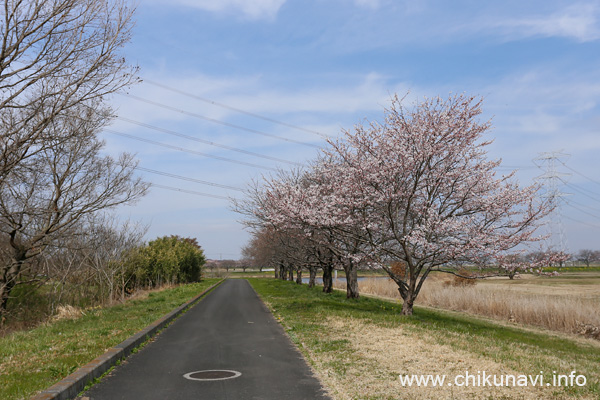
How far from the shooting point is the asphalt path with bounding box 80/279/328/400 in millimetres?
6172

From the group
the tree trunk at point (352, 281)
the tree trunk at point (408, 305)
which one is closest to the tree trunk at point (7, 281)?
the tree trunk at point (352, 281)

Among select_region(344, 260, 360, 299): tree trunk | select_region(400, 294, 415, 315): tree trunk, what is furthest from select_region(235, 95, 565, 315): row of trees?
select_region(344, 260, 360, 299): tree trunk

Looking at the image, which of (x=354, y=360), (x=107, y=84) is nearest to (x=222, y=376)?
(x=354, y=360)

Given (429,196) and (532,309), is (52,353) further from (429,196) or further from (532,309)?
(532,309)

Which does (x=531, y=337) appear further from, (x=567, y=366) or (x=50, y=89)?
(x=50, y=89)

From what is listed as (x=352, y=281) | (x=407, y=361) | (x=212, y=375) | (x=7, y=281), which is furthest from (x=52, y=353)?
(x=352, y=281)

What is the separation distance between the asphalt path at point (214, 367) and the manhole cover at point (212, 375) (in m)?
0.09

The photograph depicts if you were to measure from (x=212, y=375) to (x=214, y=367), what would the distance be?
668mm

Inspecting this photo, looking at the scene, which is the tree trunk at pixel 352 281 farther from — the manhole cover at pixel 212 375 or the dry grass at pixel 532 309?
the manhole cover at pixel 212 375

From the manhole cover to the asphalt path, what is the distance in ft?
0.30

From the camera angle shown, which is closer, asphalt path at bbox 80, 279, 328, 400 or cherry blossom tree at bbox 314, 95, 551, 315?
asphalt path at bbox 80, 279, 328, 400

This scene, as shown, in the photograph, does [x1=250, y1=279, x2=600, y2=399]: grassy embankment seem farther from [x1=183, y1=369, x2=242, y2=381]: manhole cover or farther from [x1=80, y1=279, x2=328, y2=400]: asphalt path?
[x1=183, y1=369, x2=242, y2=381]: manhole cover

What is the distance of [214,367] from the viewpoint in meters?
7.97

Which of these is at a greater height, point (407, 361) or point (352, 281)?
point (352, 281)
